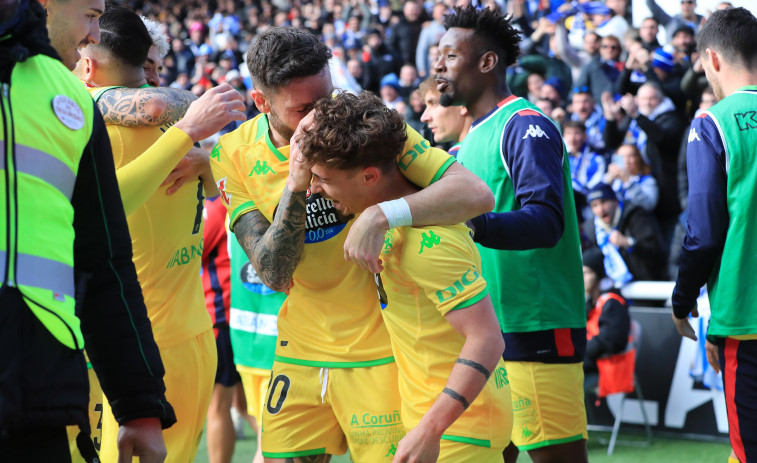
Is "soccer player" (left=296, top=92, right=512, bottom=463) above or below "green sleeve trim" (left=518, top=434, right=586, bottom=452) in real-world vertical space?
above

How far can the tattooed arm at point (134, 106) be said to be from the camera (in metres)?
3.40

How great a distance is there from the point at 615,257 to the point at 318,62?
6.21m

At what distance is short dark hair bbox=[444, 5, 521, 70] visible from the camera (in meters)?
4.29

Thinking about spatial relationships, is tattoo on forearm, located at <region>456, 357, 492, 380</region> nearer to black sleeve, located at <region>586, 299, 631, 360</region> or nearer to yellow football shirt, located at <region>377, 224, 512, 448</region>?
yellow football shirt, located at <region>377, 224, 512, 448</region>

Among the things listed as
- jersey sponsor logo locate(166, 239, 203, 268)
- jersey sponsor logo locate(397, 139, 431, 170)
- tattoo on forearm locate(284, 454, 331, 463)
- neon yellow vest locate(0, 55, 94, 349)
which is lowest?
tattoo on forearm locate(284, 454, 331, 463)

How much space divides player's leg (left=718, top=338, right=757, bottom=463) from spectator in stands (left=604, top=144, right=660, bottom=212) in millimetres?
5683

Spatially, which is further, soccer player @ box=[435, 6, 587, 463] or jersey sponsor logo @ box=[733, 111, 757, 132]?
soccer player @ box=[435, 6, 587, 463]

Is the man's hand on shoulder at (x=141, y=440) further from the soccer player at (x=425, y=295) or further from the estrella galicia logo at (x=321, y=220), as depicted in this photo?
the estrella galicia logo at (x=321, y=220)

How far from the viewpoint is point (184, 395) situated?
11.9 ft

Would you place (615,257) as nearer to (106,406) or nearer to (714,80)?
(714,80)

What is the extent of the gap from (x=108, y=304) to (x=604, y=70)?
10255 millimetres

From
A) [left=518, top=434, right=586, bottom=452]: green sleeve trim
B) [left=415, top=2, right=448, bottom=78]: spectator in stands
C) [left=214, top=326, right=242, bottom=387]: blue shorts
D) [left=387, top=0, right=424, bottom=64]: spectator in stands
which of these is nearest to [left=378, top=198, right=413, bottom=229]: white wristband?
Answer: [left=518, top=434, right=586, bottom=452]: green sleeve trim

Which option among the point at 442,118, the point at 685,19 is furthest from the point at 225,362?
the point at 685,19

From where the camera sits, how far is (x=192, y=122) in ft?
10.3
